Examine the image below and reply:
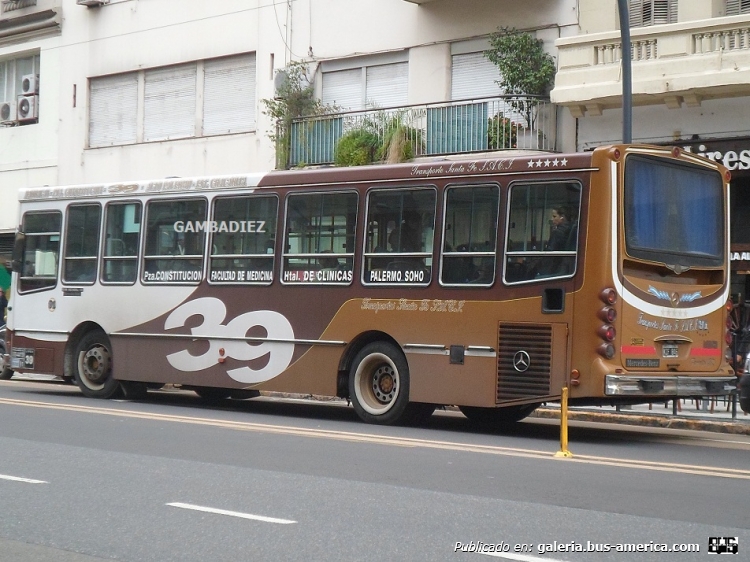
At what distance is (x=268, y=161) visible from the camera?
25734 mm

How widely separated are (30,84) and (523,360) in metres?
21.9

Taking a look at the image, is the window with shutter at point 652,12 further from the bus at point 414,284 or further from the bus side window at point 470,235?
the bus side window at point 470,235

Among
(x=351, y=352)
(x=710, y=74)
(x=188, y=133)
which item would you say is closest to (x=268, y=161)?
(x=188, y=133)

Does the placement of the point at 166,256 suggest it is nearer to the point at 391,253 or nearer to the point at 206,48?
the point at 391,253

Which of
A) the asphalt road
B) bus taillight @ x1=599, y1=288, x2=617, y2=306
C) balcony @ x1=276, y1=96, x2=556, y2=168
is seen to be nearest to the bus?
bus taillight @ x1=599, y1=288, x2=617, y2=306

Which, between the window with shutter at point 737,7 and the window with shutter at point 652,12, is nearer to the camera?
the window with shutter at point 737,7

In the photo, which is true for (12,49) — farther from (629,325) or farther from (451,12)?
(629,325)

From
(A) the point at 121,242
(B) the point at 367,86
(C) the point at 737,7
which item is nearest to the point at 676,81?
(C) the point at 737,7

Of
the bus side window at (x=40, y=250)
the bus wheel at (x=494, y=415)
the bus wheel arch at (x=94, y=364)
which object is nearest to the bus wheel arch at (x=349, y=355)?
the bus wheel at (x=494, y=415)

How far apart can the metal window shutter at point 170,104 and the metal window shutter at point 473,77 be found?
719cm

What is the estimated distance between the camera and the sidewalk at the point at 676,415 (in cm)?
1484

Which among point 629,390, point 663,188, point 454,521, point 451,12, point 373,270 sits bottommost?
Answer: point 454,521

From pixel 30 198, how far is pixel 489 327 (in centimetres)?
844

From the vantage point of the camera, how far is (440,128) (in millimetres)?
22672
